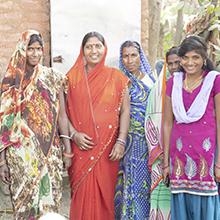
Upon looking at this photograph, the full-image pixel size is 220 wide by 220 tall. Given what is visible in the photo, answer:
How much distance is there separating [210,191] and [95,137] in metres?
1.07

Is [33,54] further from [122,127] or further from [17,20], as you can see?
[17,20]

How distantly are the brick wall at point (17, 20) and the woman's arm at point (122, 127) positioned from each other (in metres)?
1.71

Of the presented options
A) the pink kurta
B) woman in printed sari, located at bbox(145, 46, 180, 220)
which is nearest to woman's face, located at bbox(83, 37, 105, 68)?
woman in printed sari, located at bbox(145, 46, 180, 220)

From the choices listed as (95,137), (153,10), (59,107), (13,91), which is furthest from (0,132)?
(153,10)

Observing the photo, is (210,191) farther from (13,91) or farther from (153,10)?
(153,10)

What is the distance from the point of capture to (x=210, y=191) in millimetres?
2242

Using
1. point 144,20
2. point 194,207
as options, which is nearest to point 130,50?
point 144,20

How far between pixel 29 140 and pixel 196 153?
1.35m

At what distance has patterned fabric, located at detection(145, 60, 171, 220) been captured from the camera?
2.70m

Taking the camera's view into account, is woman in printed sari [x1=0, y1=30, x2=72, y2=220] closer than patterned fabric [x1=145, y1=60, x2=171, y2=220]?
Yes

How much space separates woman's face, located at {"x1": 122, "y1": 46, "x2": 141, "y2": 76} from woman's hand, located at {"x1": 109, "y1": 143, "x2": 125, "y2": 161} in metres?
0.80

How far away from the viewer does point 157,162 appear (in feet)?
8.97

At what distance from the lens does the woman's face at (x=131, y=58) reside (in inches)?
120

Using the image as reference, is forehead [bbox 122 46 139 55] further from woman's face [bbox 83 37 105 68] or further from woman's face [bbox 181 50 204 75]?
woman's face [bbox 181 50 204 75]
